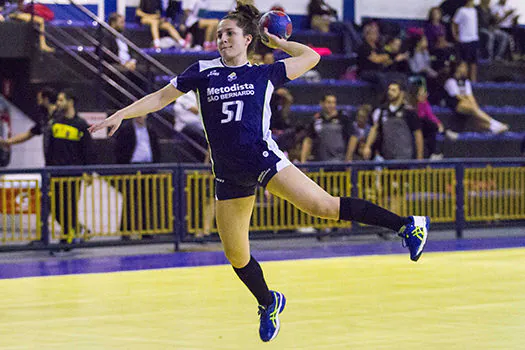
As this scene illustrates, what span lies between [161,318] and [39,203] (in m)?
5.95

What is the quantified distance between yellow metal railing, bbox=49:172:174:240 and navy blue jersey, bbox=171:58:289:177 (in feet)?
23.5

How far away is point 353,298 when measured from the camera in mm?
10328

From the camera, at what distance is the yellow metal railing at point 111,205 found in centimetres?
1486

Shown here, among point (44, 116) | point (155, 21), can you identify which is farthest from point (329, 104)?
point (155, 21)

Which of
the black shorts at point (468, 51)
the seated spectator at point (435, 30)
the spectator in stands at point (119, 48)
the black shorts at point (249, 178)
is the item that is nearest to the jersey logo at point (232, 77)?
the black shorts at point (249, 178)

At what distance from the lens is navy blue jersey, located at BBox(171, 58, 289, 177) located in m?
7.75

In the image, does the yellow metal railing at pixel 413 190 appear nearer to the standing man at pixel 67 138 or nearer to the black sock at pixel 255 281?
the standing man at pixel 67 138

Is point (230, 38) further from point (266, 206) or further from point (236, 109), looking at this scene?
point (266, 206)

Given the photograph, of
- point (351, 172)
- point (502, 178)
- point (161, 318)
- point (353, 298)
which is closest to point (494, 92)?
point (502, 178)

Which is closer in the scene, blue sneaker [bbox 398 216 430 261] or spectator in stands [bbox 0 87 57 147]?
blue sneaker [bbox 398 216 430 261]

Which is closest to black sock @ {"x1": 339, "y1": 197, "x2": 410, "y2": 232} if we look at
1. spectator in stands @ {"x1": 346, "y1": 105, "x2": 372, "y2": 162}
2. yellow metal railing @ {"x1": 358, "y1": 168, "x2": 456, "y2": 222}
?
yellow metal railing @ {"x1": 358, "y1": 168, "x2": 456, "y2": 222}

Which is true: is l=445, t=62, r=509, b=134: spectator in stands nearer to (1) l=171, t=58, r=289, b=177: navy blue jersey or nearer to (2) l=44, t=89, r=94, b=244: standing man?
(2) l=44, t=89, r=94, b=244: standing man

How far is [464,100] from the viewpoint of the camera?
22.5 meters

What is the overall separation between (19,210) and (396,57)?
35.0ft
